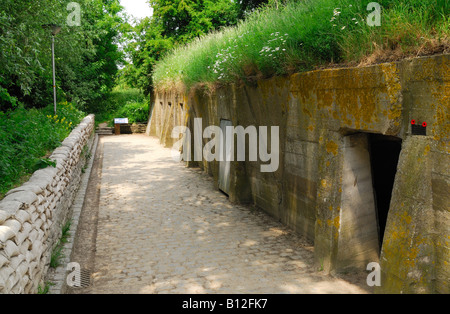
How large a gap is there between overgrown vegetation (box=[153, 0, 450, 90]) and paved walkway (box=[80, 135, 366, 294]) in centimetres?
295

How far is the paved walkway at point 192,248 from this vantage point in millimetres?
5320

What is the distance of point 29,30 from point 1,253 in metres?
11.2

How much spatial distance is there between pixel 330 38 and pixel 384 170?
2.25 metres

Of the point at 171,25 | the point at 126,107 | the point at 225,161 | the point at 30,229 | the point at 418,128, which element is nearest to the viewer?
the point at 418,128

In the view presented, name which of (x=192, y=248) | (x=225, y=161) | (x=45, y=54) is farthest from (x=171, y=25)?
(x=192, y=248)

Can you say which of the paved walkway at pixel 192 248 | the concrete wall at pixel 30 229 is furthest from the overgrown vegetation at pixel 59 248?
the paved walkway at pixel 192 248

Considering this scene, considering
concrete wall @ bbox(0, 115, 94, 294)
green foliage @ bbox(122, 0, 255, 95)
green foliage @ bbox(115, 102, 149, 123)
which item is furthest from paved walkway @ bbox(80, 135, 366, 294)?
green foliage @ bbox(115, 102, 149, 123)

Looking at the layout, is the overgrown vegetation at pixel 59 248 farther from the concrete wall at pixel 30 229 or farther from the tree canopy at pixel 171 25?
the tree canopy at pixel 171 25

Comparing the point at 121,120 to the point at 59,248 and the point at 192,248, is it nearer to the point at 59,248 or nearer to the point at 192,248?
the point at 59,248

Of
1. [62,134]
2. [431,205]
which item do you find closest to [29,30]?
[62,134]

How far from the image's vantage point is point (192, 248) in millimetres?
6730

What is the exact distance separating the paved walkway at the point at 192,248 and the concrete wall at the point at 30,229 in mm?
861

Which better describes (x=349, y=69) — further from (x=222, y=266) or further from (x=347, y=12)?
(x=222, y=266)

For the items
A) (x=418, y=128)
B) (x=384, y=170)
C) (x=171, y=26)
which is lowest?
(x=384, y=170)
